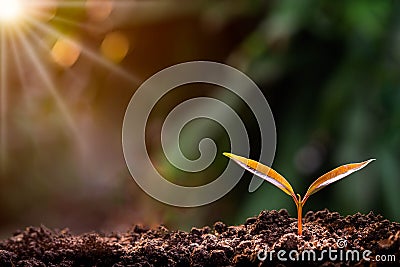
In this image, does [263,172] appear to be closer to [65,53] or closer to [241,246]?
[241,246]

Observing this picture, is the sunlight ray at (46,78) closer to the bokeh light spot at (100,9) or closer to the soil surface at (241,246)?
the bokeh light spot at (100,9)

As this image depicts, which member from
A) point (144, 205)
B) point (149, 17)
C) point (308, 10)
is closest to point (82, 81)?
point (149, 17)

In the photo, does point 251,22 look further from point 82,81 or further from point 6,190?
point 6,190

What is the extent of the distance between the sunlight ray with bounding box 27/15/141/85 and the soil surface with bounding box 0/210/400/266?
46.6 inches

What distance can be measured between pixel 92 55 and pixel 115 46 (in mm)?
81

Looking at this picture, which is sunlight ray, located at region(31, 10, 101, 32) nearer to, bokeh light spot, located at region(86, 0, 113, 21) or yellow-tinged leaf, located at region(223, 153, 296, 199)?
bokeh light spot, located at region(86, 0, 113, 21)

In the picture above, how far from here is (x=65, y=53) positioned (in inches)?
76.2

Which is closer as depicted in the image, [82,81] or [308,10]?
[308,10]

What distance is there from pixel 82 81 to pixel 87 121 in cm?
38

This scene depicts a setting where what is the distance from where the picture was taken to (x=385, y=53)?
1.65 m

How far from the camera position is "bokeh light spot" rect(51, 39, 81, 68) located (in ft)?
6.12

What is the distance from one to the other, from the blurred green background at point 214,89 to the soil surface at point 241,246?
2.42ft

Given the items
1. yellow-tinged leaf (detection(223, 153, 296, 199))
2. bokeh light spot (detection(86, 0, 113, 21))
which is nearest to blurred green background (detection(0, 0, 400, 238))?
bokeh light spot (detection(86, 0, 113, 21))

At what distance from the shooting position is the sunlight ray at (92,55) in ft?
5.77
